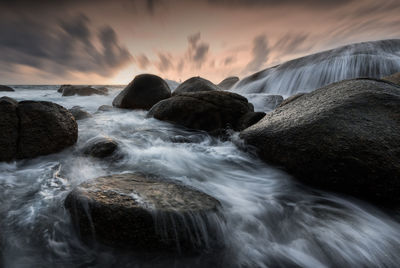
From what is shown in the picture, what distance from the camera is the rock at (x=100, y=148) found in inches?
122

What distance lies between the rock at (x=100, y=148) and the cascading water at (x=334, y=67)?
8673 mm

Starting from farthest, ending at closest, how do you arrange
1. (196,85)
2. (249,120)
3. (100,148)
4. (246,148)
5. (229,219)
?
(196,85) → (249,120) → (246,148) → (100,148) → (229,219)

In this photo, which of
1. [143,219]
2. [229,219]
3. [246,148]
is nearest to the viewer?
[143,219]

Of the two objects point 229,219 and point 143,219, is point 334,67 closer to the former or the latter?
point 229,219

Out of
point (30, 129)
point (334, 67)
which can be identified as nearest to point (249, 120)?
point (30, 129)

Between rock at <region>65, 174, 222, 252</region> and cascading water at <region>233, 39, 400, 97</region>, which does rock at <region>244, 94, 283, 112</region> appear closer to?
cascading water at <region>233, 39, 400, 97</region>

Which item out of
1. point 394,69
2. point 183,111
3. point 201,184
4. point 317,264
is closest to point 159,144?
point 183,111

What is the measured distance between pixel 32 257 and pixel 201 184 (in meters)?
1.71

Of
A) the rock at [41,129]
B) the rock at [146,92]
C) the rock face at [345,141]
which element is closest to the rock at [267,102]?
the rock at [146,92]

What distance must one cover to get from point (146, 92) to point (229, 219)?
6.48 meters

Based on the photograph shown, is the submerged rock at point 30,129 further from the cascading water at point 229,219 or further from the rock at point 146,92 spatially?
the rock at point 146,92

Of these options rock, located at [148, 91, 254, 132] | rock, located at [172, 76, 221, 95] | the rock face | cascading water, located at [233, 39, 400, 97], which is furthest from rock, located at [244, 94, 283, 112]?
the rock face

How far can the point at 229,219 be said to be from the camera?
1903mm

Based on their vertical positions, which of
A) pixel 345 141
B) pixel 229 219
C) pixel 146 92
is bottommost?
pixel 229 219
